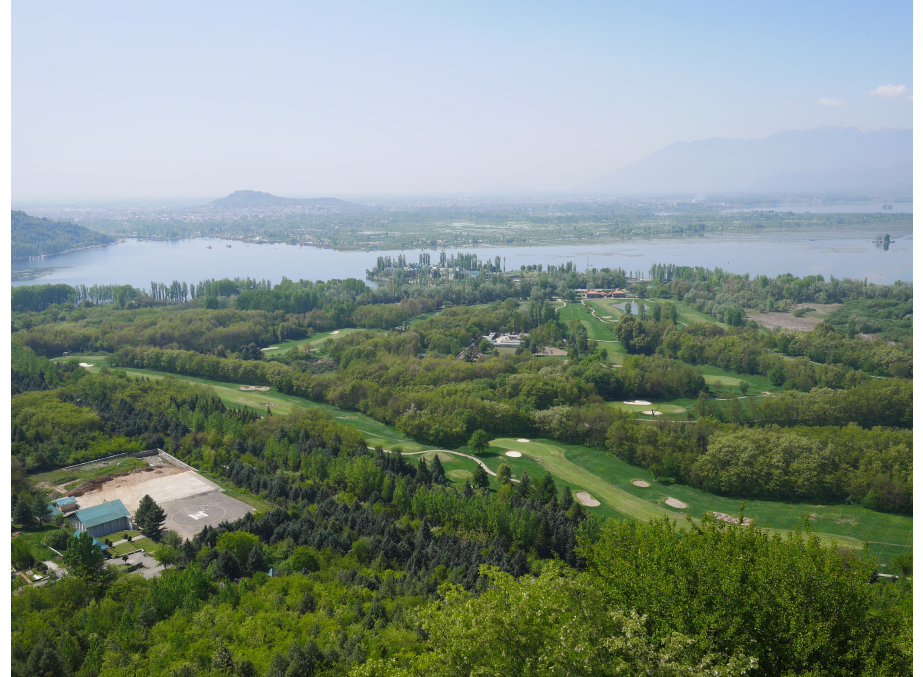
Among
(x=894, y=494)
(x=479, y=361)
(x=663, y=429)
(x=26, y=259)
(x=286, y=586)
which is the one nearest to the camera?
(x=286, y=586)

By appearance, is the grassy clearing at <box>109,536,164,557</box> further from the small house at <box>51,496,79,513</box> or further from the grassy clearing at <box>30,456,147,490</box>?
the grassy clearing at <box>30,456,147,490</box>

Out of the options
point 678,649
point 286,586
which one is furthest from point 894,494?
point 286,586

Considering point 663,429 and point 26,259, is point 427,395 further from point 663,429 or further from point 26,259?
point 26,259

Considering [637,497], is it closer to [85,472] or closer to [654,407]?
[654,407]

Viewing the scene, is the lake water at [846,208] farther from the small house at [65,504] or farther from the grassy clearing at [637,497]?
the small house at [65,504]

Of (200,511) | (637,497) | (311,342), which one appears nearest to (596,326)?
(311,342)

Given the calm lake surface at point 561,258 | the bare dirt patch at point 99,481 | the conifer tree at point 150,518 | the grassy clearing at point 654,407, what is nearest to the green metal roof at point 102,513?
the conifer tree at point 150,518
